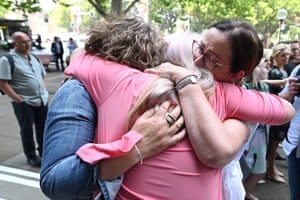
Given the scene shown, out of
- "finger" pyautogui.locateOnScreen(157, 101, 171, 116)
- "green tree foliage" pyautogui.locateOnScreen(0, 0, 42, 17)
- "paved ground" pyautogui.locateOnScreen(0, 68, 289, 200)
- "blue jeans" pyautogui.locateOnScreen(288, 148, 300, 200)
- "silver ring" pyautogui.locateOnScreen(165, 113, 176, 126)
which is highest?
"green tree foliage" pyautogui.locateOnScreen(0, 0, 42, 17)

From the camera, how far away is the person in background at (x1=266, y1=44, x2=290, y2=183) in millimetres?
3541

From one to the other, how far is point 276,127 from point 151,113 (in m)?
3.02

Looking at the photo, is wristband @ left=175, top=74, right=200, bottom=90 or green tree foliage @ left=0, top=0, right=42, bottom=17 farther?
green tree foliage @ left=0, top=0, right=42, bottom=17

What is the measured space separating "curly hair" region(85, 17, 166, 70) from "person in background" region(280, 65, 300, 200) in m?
1.39

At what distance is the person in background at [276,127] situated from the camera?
354cm

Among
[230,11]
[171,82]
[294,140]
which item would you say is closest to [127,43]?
[171,82]

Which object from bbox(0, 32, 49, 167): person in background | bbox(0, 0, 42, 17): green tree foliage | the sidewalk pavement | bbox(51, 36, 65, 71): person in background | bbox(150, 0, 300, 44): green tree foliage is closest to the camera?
the sidewalk pavement

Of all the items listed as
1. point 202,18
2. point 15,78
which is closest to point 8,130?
point 15,78

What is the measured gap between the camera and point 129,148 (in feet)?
→ 2.84

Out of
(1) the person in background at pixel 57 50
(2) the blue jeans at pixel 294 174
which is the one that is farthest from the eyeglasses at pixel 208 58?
(1) the person in background at pixel 57 50

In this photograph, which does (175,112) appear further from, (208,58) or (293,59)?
(293,59)

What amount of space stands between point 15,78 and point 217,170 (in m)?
3.42

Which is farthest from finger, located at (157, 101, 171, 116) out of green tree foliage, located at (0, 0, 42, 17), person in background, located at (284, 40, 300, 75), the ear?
green tree foliage, located at (0, 0, 42, 17)

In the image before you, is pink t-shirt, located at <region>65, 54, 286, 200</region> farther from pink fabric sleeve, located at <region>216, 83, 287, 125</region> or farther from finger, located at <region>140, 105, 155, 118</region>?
pink fabric sleeve, located at <region>216, 83, 287, 125</region>
